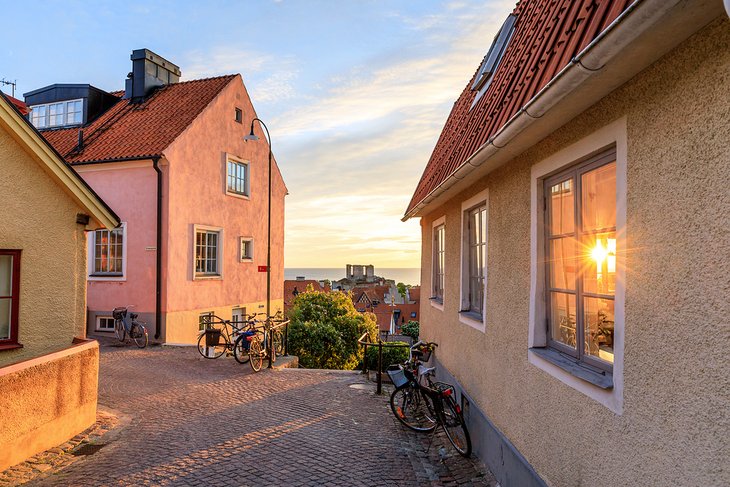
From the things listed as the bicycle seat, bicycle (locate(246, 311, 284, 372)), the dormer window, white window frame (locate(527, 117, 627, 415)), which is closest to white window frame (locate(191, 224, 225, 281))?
bicycle (locate(246, 311, 284, 372))

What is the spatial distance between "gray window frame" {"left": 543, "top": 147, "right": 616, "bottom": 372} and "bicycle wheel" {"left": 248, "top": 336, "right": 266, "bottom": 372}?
8.25 m

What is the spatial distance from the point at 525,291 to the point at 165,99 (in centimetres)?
1763

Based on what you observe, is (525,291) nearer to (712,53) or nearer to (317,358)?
(712,53)

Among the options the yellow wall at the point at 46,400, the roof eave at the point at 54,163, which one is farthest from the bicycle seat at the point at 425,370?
the roof eave at the point at 54,163

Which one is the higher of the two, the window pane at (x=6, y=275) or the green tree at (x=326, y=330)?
the window pane at (x=6, y=275)

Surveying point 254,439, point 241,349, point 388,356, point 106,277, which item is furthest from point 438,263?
point 388,356

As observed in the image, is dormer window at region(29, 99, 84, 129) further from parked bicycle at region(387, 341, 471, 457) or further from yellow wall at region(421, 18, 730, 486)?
yellow wall at region(421, 18, 730, 486)

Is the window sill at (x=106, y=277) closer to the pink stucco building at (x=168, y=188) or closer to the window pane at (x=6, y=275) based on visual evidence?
the pink stucco building at (x=168, y=188)

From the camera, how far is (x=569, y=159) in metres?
3.88

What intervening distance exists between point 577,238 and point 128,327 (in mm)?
14863

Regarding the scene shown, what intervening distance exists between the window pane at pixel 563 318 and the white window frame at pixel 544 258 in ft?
0.29

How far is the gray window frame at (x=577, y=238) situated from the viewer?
355 centimetres

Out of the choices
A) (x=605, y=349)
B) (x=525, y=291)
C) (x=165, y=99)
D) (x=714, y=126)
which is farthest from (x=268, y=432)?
(x=165, y=99)

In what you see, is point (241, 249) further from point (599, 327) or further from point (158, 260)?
point (599, 327)
